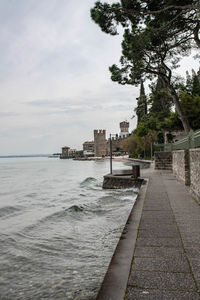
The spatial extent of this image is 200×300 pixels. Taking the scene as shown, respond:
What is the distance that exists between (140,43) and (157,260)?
13.5m

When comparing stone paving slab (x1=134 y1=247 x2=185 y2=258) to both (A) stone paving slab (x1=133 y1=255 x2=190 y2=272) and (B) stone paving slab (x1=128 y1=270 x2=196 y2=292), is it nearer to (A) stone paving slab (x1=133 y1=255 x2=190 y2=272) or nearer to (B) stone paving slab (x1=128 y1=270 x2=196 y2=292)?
(A) stone paving slab (x1=133 y1=255 x2=190 y2=272)

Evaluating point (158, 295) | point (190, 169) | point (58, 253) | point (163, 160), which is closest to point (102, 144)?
point (163, 160)

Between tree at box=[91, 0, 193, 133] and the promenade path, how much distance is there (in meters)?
11.0

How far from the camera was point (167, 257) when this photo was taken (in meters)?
3.50

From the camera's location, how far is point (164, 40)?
1578 cm

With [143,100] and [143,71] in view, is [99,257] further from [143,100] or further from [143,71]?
[143,100]

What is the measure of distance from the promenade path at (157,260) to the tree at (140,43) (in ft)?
36.1

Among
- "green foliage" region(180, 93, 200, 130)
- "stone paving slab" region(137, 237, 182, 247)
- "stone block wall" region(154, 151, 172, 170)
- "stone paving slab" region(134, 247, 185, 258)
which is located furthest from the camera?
"green foliage" region(180, 93, 200, 130)

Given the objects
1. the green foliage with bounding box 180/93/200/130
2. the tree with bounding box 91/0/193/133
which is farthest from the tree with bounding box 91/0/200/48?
the green foliage with bounding box 180/93/200/130

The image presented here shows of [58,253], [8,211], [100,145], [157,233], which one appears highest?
[100,145]

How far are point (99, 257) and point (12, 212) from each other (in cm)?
832

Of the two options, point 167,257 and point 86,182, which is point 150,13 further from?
point 86,182

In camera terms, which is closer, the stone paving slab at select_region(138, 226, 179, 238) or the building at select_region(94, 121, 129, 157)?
the stone paving slab at select_region(138, 226, 179, 238)

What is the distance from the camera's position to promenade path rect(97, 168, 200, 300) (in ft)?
8.60
